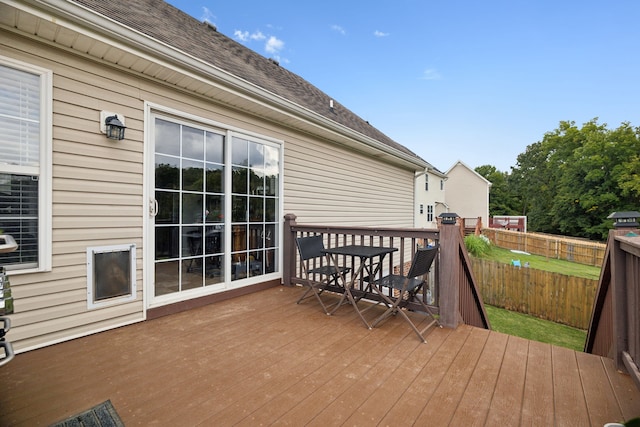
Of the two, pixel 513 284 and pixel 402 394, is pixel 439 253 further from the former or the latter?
pixel 513 284

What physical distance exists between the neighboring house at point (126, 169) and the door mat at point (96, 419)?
1.31 m

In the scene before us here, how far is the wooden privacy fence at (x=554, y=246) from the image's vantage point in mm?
12648

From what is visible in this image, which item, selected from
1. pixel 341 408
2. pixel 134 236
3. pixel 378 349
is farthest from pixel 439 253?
pixel 134 236

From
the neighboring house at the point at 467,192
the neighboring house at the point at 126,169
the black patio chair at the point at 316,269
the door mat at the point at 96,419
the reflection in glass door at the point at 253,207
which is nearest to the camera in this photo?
the door mat at the point at 96,419

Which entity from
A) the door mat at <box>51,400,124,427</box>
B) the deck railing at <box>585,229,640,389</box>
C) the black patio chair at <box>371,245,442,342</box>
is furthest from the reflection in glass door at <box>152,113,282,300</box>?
the deck railing at <box>585,229,640,389</box>

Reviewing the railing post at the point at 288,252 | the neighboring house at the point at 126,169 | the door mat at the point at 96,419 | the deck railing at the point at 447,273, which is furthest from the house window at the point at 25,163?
the deck railing at the point at 447,273

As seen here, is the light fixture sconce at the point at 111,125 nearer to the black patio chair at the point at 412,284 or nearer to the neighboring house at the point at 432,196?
the black patio chair at the point at 412,284

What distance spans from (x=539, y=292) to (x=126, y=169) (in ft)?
26.3

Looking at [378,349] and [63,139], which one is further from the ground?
[63,139]

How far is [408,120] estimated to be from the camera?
604 inches

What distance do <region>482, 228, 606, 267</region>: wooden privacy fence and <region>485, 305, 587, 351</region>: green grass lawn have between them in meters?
9.44

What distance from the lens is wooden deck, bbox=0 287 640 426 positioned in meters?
1.61

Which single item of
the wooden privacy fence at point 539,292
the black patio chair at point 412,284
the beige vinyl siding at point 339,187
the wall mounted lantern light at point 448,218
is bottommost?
the wooden privacy fence at point 539,292

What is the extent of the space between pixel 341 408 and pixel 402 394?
42cm
